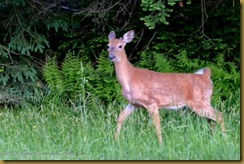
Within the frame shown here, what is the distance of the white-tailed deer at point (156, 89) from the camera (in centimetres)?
732

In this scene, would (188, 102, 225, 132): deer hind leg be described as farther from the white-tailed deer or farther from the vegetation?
the vegetation

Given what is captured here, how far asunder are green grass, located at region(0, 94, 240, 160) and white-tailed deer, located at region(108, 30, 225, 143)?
151mm

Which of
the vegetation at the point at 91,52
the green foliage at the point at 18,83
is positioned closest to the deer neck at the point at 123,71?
the vegetation at the point at 91,52

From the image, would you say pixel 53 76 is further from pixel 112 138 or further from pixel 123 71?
pixel 112 138

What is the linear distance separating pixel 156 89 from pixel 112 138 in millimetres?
934

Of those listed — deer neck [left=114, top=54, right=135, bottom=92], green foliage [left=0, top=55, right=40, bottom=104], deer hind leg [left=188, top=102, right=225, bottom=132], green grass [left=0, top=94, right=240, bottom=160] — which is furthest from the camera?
green foliage [left=0, top=55, right=40, bottom=104]

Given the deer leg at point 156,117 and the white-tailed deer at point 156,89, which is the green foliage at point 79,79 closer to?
the white-tailed deer at point 156,89

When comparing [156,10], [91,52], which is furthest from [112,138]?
[91,52]

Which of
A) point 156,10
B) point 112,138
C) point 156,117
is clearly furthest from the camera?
point 156,10

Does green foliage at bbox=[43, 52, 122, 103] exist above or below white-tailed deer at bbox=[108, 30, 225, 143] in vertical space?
above

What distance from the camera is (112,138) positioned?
6.91 metres

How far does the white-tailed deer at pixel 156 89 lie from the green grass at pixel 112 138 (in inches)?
6.0

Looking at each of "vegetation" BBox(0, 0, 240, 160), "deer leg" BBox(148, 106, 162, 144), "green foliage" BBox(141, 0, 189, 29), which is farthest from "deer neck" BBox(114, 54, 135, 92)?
"green foliage" BBox(141, 0, 189, 29)

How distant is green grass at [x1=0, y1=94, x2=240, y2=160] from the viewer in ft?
20.0
